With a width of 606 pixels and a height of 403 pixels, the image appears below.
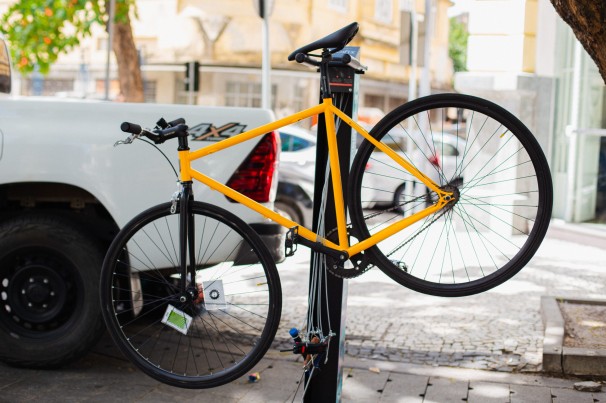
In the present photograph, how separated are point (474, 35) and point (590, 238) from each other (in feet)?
10.0

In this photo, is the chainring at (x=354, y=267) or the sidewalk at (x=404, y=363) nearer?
the chainring at (x=354, y=267)

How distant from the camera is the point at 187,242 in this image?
3930 mm

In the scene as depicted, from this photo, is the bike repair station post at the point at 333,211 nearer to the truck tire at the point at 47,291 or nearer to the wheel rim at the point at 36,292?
the truck tire at the point at 47,291

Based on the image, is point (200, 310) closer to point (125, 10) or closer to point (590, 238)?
point (590, 238)

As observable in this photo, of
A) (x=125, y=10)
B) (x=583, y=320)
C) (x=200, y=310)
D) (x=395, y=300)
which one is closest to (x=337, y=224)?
(x=200, y=310)

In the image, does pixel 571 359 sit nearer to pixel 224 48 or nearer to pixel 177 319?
pixel 177 319

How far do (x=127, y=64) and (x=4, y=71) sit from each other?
13.7m

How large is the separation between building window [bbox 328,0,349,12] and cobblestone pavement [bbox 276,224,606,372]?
25.9 metres

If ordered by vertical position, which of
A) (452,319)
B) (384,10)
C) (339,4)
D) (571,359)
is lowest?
(452,319)

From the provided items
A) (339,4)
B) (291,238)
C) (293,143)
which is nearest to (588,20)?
(291,238)

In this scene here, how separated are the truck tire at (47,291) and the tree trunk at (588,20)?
8.88 ft

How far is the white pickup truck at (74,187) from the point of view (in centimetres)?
507

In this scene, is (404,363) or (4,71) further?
(4,71)

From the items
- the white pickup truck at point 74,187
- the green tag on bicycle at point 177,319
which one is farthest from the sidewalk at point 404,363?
the green tag on bicycle at point 177,319
